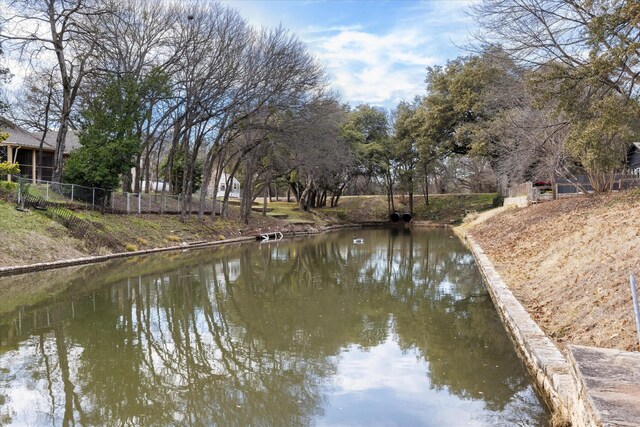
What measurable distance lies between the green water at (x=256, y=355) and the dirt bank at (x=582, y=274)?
36.3 inches

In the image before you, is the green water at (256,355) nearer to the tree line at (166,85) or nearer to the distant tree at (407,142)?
the tree line at (166,85)

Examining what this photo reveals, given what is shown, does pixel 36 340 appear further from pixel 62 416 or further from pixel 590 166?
pixel 590 166

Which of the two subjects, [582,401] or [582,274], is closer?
[582,401]

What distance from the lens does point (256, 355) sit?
8344 millimetres

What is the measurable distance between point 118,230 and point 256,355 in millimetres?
17627

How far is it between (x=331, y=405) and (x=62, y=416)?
10.0 feet

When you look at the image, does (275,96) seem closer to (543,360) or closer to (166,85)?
(166,85)

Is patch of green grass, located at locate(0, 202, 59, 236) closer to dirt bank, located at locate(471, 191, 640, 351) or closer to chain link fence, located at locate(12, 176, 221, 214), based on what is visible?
chain link fence, located at locate(12, 176, 221, 214)

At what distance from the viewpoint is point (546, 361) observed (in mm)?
6312

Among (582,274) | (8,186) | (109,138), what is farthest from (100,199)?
(582,274)

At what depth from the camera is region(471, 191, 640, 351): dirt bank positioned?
278 inches

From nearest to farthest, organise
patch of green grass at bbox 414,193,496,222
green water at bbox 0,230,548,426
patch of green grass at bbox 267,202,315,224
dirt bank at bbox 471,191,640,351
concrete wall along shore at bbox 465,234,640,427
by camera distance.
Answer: concrete wall along shore at bbox 465,234,640,427 → green water at bbox 0,230,548,426 → dirt bank at bbox 471,191,640,351 → patch of green grass at bbox 267,202,315,224 → patch of green grass at bbox 414,193,496,222

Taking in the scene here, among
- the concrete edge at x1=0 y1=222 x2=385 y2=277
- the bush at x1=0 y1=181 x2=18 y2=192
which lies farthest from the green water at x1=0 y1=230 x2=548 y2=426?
the bush at x1=0 y1=181 x2=18 y2=192

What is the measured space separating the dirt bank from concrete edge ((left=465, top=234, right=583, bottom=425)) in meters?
0.28
